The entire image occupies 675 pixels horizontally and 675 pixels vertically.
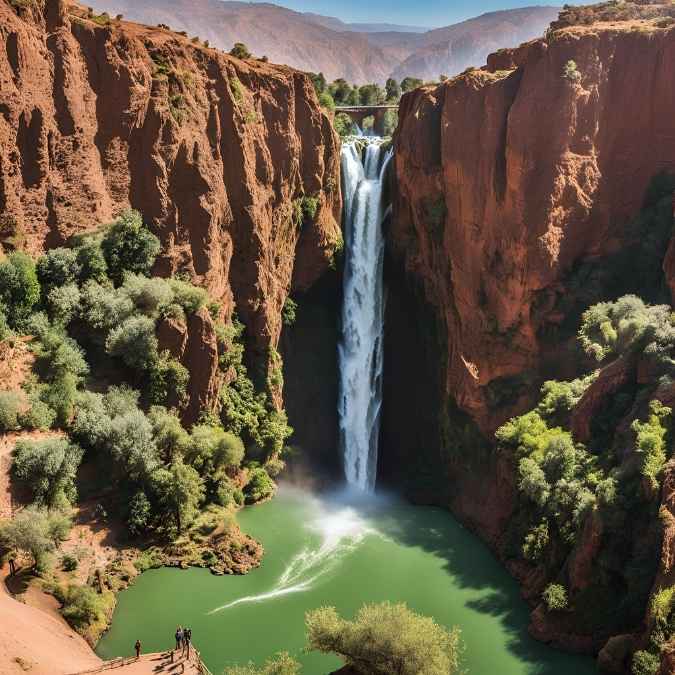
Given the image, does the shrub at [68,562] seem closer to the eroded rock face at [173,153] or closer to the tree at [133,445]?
the tree at [133,445]

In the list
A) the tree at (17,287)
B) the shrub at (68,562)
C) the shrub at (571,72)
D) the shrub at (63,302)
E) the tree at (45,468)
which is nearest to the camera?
the shrub at (68,562)

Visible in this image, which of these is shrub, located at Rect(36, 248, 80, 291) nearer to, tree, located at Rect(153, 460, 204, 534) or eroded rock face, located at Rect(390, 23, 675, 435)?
tree, located at Rect(153, 460, 204, 534)

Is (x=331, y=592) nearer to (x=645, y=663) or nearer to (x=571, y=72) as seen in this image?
(x=645, y=663)

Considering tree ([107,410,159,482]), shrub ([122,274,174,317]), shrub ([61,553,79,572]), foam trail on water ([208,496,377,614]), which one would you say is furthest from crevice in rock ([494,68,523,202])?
shrub ([61,553,79,572])

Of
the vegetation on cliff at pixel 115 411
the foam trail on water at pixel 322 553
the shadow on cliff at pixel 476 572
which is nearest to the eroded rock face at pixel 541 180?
the shadow on cliff at pixel 476 572

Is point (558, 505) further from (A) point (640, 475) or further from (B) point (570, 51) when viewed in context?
(B) point (570, 51)

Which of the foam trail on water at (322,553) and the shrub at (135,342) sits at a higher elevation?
the shrub at (135,342)
